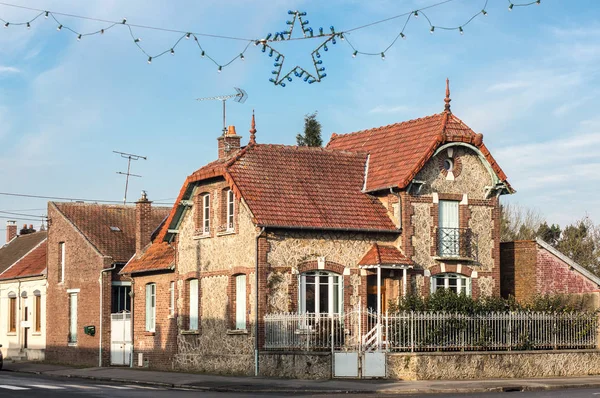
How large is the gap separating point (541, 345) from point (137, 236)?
1718 cm

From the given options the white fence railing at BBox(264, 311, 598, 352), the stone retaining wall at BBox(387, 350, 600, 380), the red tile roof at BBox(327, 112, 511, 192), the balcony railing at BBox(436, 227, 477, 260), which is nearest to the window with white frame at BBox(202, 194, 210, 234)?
the white fence railing at BBox(264, 311, 598, 352)

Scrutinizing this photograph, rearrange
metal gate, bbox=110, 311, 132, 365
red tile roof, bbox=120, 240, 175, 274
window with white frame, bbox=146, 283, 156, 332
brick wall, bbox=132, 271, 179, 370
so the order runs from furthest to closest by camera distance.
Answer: metal gate, bbox=110, 311, 132, 365 < window with white frame, bbox=146, 283, 156, 332 < red tile roof, bbox=120, 240, 175, 274 < brick wall, bbox=132, 271, 179, 370

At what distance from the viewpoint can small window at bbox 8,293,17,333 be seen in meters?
50.0

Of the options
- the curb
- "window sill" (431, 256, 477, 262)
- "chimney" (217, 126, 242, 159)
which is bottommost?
the curb

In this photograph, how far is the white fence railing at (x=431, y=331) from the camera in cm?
3080

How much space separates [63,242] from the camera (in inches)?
1789

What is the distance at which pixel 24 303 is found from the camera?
161ft

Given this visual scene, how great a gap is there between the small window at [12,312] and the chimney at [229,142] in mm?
16716

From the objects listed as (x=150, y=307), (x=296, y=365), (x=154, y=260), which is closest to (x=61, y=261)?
(x=150, y=307)

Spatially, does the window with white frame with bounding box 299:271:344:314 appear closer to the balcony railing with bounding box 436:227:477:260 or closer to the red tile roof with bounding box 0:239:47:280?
the balcony railing with bounding box 436:227:477:260

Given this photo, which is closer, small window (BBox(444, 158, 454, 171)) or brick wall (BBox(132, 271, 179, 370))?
small window (BBox(444, 158, 454, 171))

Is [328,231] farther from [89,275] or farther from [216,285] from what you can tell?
[89,275]

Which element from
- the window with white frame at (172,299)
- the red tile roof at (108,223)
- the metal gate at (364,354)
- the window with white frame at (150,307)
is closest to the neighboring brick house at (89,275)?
the red tile roof at (108,223)

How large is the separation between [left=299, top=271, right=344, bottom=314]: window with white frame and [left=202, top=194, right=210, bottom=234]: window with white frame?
15.0 ft
